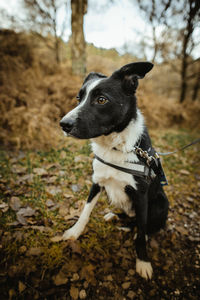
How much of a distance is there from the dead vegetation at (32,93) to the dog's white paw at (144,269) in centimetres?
343

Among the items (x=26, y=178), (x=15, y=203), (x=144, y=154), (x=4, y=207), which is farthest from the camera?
(x=26, y=178)

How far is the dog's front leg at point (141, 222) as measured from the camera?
1.93 m

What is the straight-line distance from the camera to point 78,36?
5941 mm

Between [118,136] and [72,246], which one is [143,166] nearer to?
[118,136]

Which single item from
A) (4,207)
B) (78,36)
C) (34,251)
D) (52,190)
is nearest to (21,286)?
(34,251)

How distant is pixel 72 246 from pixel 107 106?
1.86m

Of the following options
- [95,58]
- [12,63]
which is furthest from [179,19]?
[12,63]

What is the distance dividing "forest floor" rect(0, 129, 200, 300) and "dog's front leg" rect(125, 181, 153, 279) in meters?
0.12

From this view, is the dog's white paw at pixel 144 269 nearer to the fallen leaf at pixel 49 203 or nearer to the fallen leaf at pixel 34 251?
the fallen leaf at pixel 34 251

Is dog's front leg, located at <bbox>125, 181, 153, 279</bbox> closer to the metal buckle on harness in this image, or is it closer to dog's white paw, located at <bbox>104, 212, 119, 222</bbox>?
the metal buckle on harness

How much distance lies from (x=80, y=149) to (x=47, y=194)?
1.85 m

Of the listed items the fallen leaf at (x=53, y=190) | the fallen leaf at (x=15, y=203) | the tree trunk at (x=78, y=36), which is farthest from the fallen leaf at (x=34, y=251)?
the tree trunk at (x=78, y=36)

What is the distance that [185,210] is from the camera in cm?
340

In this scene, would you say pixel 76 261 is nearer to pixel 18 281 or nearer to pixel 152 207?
pixel 18 281
